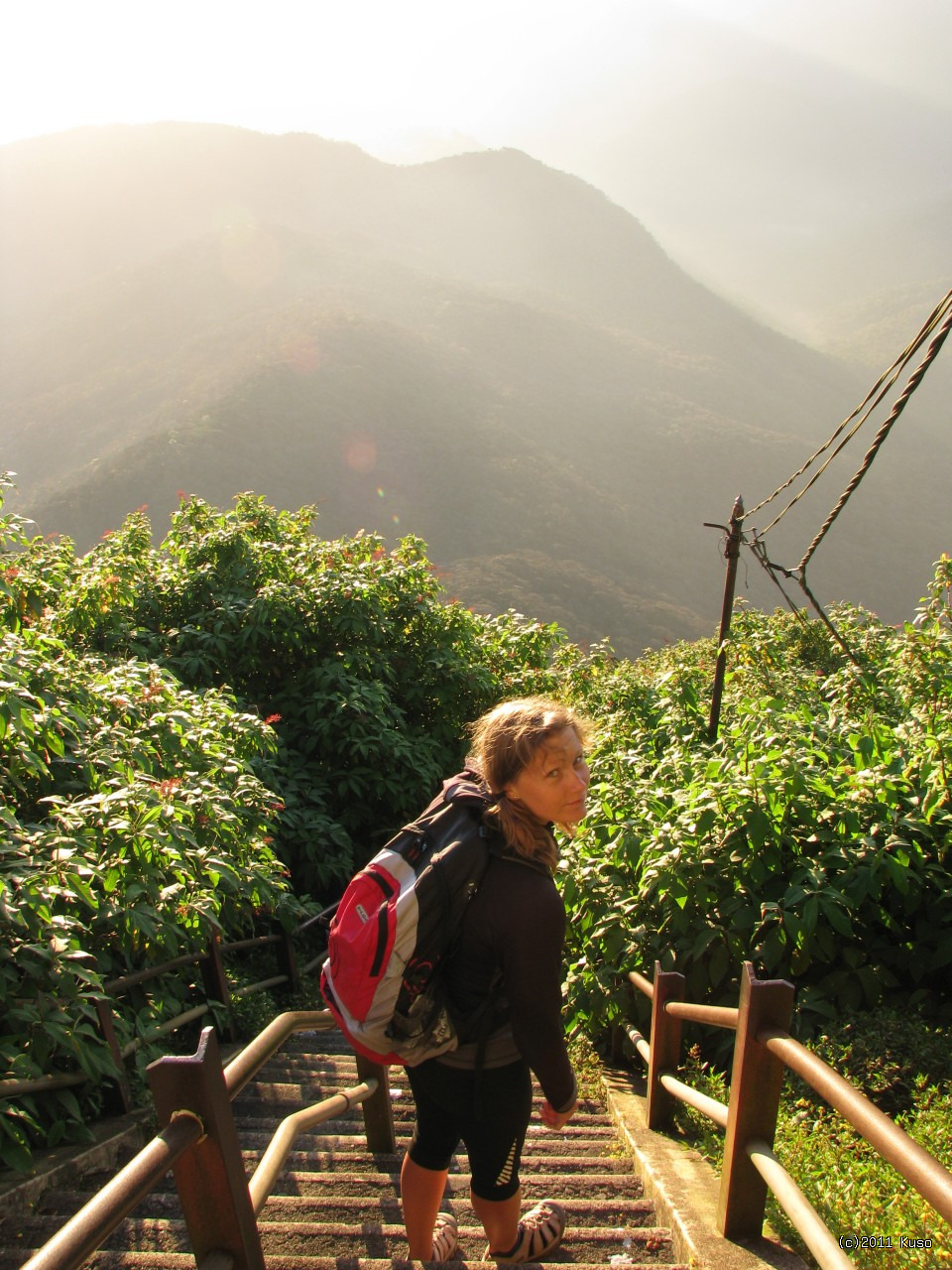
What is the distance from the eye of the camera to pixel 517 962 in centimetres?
186

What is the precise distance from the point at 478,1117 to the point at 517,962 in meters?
0.47

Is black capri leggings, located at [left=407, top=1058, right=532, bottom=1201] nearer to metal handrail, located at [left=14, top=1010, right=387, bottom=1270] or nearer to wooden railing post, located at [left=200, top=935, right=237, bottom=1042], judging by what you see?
metal handrail, located at [left=14, top=1010, right=387, bottom=1270]

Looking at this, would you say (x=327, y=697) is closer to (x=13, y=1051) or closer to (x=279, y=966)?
(x=279, y=966)

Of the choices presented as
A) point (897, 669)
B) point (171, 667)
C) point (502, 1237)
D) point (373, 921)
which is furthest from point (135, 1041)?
point (171, 667)

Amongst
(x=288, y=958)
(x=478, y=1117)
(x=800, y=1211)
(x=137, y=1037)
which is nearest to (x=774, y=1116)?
(x=800, y=1211)

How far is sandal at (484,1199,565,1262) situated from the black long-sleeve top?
0.61 m

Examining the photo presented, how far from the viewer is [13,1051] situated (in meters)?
2.88

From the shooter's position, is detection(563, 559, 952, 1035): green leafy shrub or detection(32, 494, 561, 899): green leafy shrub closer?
detection(563, 559, 952, 1035): green leafy shrub

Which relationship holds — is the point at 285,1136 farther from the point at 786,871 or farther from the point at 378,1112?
the point at 786,871

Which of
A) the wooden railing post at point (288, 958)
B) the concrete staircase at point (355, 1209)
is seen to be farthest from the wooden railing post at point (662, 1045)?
the wooden railing post at point (288, 958)

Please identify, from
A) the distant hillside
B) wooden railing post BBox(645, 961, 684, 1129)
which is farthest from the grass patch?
the distant hillside

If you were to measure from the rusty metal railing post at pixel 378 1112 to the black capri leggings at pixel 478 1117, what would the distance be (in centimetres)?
83

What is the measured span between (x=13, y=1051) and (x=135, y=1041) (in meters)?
0.83

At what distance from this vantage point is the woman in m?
1.88
